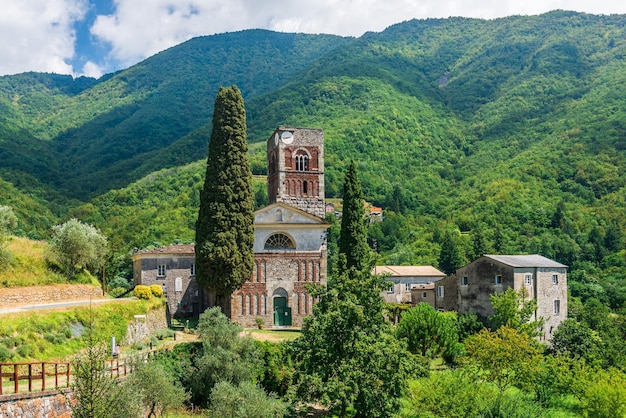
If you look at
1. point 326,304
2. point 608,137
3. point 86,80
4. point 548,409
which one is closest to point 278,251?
point 326,304

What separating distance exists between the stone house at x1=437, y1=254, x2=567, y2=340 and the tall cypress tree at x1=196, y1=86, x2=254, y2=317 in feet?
66.0

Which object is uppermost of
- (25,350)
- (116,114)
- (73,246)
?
(116,114)

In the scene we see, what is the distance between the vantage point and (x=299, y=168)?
174 feet

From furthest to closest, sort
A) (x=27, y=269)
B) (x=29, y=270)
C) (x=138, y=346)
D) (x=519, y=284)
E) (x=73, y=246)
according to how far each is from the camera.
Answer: (x=519, y=284) → (x=73, y=246) → (x=29, y=270) → (x=27, y=269) → (x=138, y=346)

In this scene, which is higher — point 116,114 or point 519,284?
point 116,114

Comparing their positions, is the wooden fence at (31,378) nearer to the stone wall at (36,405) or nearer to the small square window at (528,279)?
the stone wall at (36,405)

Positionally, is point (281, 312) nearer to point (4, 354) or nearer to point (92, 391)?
point (4, 354)

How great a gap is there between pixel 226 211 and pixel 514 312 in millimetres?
21834

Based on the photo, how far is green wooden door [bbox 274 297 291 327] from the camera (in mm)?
45188

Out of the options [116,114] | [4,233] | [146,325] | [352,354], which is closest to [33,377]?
[352,354]

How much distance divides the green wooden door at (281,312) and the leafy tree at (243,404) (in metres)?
19.2

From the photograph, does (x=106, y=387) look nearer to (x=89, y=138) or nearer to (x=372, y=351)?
(x=372, y=351)

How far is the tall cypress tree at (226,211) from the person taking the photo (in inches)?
1531

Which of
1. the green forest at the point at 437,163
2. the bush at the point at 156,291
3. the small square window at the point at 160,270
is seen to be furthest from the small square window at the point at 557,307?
the small square window at the point at 160,270
